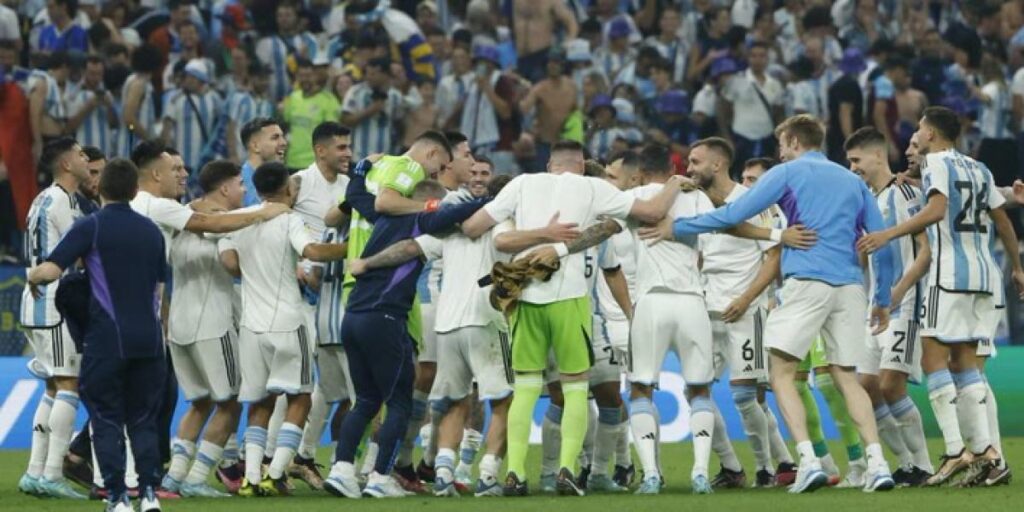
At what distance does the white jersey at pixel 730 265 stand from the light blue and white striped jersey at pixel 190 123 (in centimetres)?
952

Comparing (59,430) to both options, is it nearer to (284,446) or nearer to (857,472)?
(284,446)

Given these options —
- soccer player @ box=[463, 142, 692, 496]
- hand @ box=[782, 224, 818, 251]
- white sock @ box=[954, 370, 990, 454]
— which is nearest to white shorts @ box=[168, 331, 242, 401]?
soccer player @ box=[463, 142, 692, 496]

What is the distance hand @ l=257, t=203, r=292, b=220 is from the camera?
14711 millimetres

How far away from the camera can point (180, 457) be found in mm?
14758

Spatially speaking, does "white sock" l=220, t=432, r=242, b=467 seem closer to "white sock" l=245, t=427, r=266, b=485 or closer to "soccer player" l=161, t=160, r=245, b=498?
"soccer player" l=161, t=160, r=245, b=498

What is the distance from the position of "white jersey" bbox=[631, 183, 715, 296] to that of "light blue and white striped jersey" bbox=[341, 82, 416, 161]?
30.3ft

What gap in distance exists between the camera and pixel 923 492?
14.2m

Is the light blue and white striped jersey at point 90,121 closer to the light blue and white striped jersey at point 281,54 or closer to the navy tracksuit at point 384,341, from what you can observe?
the light blue and white striped jersey at point 281,54

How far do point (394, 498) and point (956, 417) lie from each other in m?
4.16

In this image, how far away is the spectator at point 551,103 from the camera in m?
24.7

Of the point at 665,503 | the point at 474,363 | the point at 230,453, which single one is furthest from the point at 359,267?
the point at 665,503

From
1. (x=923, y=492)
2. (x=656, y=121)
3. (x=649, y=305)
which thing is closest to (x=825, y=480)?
(x=923, y=492)

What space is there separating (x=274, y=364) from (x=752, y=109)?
37.6 feet

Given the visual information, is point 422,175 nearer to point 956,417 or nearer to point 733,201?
point 733,201
